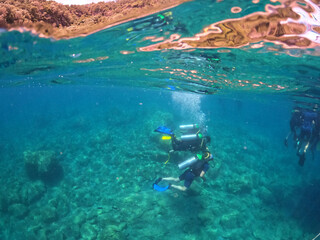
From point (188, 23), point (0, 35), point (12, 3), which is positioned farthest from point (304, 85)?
point (0, 35)

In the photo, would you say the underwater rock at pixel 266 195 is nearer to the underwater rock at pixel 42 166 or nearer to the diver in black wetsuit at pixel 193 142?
the diver in black wetsuit at pixel 193 142

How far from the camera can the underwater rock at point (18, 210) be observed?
961 centimetres

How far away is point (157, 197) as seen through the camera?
389 inches

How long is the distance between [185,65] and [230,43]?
4601 mm

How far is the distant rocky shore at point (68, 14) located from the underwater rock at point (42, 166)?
9292 mm

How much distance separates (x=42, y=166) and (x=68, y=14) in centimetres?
1075

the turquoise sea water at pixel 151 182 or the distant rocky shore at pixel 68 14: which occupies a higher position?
the distant rocky shore at pixel 68 14

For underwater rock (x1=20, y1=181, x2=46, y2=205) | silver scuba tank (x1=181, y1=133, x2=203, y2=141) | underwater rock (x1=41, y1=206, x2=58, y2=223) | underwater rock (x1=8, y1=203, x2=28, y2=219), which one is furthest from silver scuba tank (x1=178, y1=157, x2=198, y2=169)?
underwater rock (x1=20, y1=181, x2=46, y2=205)

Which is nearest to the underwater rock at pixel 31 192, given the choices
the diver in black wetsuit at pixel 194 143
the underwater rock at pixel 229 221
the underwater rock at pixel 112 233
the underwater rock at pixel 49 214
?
the underwater rock at pixel 49 214

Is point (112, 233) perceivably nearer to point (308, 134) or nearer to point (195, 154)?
point (195, 154)

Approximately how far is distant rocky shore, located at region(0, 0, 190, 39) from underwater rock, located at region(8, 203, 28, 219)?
9125 mm

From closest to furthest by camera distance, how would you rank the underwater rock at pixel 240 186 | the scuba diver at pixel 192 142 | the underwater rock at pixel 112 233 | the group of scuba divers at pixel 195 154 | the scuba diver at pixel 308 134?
the underwater rock at pixel 112 233 → the group of scuba divers at pixel 195 154 → the scuba diver at pixel 192 142 → the scuba diver at pixel 308 134 → the underwater rock at pixel 240 186

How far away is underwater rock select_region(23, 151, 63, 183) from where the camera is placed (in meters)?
12.8

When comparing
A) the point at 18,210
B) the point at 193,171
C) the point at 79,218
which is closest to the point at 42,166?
the point at 18,210
